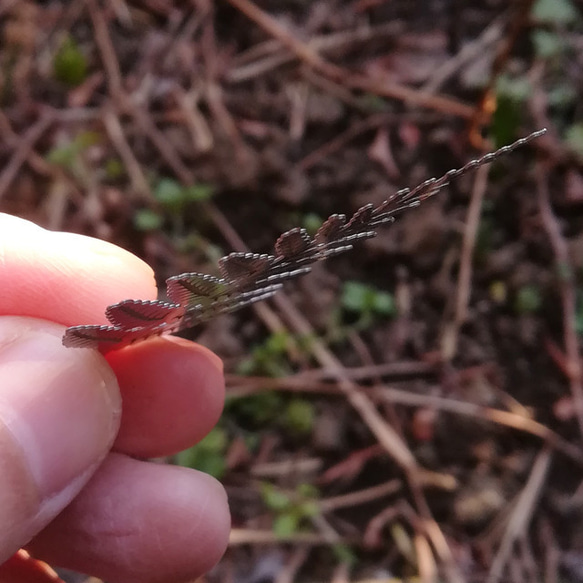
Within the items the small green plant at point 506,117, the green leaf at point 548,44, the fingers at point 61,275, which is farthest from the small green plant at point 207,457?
the green leaf at point 548,44

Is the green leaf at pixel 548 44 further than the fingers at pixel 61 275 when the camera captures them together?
Yes

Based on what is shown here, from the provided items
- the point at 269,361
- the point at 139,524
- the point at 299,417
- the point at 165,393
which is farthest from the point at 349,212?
the point at 139,524

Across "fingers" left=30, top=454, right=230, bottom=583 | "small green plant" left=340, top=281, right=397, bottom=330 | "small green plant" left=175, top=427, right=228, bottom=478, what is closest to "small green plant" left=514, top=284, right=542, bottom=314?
"small green plant" left=340, top=281, right=397, bottom=330

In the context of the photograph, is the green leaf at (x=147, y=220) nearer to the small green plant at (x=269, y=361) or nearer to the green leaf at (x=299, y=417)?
the small green plant at (x=269, y=361)

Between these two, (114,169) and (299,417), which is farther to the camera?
(114,169)

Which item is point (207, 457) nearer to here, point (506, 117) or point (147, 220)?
point (147, 220)

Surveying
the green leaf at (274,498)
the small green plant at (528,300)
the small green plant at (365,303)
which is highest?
the small green plant at (365,303)

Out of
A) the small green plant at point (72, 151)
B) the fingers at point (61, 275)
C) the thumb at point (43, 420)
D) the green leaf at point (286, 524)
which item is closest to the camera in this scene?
the thumb at point (43, 420)

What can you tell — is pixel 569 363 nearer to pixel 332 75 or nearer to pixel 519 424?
pixel 519 424
